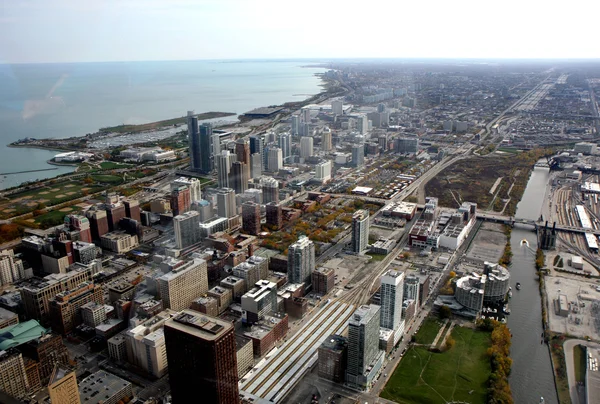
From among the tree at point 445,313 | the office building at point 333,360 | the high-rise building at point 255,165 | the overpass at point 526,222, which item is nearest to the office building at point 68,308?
the office building at point 333,360

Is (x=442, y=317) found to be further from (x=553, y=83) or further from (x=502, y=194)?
(x=553, y=83)

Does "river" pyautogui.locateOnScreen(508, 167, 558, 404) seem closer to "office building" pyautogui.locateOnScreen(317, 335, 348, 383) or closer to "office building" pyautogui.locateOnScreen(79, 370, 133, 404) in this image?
"office building" pyautogui.locateOnScreen(317, 335, 348, 383)

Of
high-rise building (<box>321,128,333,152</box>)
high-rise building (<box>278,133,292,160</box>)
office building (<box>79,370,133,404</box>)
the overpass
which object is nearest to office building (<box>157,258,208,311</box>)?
office building (<box>79,370,133,404</box>)

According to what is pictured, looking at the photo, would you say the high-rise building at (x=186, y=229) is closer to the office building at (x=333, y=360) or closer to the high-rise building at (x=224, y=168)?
the high-rise building at (x=224, y=168)

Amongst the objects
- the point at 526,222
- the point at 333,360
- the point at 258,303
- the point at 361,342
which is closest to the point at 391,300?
the point at 361,342

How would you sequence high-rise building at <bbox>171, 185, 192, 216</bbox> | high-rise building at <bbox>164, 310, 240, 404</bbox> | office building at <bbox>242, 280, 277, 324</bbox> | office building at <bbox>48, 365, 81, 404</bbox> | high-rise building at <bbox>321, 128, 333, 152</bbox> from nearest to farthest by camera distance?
1. high-rise building at <bbox>164, 310, 240, 404</bbox>
2. office building at <bbox>48, 365, 81, 404</bbox>
3. office building at <bbox>242, 280, 277, 324</bbox>
4. high-rise building at <bbox>171, 185, 192, 216</bbox>
5. high-rise building at <bbox>321, 128, 333, 152</bbox>

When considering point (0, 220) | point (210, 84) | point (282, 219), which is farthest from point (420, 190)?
point (210, 84)

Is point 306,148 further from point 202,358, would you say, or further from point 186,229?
point 202,358

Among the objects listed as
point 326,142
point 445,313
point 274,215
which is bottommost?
point 445,313
